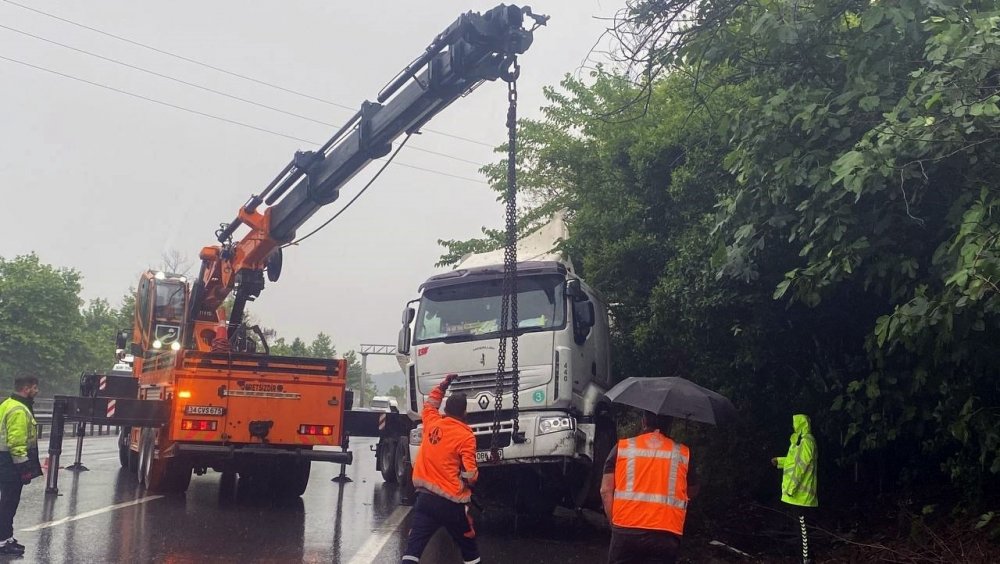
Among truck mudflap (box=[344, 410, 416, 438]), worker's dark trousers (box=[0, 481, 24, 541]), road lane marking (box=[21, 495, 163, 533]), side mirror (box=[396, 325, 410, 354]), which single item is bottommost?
road lane marking (box=[21, 495, 163, 533])

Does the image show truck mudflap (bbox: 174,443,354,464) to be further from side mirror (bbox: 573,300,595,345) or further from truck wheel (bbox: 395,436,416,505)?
side mirror (bbox: 573,300,595,345)

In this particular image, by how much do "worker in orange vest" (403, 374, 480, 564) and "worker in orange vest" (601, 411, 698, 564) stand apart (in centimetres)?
126

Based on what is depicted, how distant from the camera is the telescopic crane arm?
9.72 metres

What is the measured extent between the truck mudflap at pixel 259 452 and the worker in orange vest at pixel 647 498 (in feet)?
24.2

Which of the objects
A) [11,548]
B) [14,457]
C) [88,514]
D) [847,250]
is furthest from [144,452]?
[847,250]

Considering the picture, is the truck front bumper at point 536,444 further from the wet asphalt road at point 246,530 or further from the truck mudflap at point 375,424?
the truck mudflap at point 375,424

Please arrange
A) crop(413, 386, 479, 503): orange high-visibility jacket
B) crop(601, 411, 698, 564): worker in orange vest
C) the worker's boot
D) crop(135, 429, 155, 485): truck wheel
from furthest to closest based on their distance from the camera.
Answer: crop(135, 429, 155, 485): truck wheel → the worker's boot → crop(413, 386, 479, 503): orange high-visibility jacket → crop(601, 411, 698, 564): worker in orange vest

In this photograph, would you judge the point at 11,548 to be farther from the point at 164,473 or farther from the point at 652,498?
the point at 652,498

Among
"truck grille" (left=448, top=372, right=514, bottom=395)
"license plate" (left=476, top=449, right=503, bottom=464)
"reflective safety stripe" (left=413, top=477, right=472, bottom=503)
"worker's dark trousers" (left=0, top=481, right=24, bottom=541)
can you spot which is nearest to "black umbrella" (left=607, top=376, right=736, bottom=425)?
"reflective safety stripe" (left=413, top=477, right=472, bottom=503)

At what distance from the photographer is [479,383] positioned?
10.9 meters

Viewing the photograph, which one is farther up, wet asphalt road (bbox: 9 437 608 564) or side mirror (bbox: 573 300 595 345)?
side mirror (bbox: 573 300 595 345)

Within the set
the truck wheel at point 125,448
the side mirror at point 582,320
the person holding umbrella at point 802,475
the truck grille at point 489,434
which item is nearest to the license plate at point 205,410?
the truck grille at point 489,434

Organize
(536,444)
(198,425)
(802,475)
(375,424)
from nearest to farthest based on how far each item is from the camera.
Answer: (802,475) → (536,444) → (198,425) → (375,424)

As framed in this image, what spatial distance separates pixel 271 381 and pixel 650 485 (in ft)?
25.8
